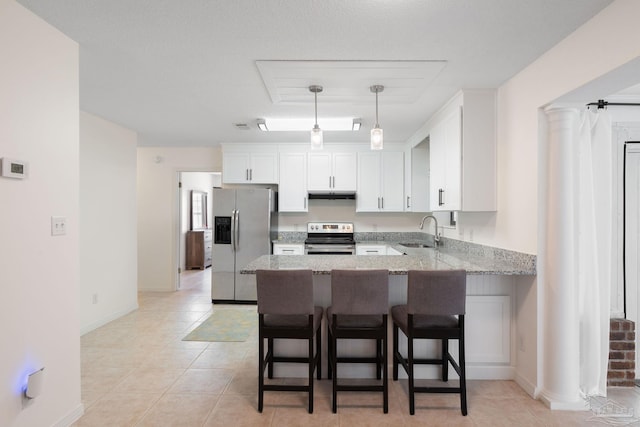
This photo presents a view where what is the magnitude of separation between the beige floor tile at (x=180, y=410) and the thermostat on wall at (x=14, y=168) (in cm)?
161

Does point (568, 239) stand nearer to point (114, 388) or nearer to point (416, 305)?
point (416, 305)

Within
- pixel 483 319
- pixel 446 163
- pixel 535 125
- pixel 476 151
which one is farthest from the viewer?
pixel 446 163

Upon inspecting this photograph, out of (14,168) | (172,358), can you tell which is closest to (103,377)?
(172,358)

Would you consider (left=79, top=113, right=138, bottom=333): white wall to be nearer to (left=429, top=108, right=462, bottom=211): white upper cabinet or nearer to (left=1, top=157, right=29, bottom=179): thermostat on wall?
(left=1, top=157, right=29, bottom=179): thermostat on wall

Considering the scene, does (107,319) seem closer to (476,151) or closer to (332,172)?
(332,172)

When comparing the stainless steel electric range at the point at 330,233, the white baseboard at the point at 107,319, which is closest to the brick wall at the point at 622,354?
the stainless steel electric range at the point at 330,233

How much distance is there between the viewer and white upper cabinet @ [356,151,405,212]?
5.20m

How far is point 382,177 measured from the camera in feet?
17.1

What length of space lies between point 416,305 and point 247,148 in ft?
12.5

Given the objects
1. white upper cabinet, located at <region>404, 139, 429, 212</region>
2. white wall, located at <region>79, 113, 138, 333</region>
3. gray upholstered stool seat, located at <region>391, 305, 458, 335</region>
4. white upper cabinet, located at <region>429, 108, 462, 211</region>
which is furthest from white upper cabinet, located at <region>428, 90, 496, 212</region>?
white wall, located at <region>79, 113, 138, 333</region>

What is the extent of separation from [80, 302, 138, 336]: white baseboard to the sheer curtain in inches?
179

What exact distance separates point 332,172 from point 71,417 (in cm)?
397

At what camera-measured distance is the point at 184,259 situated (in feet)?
25.9

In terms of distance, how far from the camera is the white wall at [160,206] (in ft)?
18.5
